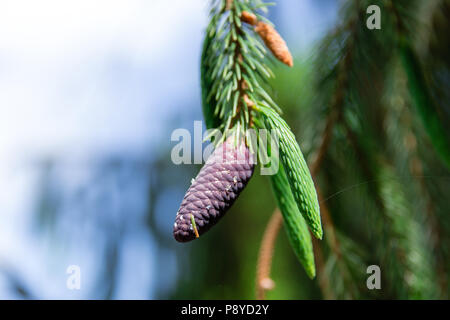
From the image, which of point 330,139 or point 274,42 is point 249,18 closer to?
point 274,42

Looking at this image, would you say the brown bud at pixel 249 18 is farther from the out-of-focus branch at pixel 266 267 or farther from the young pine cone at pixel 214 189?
the out-of-focus branch at pixel 266 267

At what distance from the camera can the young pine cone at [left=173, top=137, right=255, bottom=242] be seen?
11.8 inches

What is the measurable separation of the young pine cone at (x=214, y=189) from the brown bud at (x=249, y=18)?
136 millimetres

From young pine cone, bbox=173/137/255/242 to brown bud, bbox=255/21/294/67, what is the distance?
0.10 metres

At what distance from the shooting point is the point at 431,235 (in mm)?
727

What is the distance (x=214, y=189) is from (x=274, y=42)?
16cm

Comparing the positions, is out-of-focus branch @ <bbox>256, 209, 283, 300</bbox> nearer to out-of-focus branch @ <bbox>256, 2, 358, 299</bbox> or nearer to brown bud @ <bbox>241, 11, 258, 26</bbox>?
out-of-focus branch @ <bbox>256, 2, 358, 299</bbox>

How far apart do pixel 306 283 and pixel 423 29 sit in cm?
47

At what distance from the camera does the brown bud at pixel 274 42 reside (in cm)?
40

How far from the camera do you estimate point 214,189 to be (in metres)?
0.31

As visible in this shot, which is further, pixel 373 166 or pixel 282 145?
pixel 373 166

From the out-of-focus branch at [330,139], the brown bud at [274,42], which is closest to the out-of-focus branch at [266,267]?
the out-of-focus branch at [330,139]
